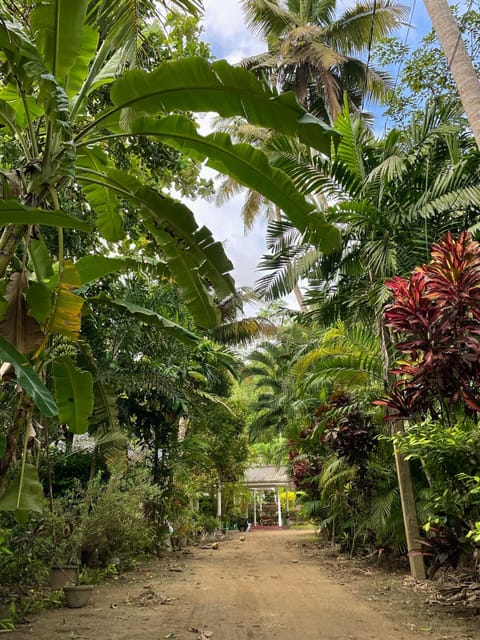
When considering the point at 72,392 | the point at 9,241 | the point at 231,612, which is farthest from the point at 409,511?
the point at 9,241

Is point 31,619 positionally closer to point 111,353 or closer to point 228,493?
point 111,353

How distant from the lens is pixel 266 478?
32469 mm

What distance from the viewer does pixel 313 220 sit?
4141mm

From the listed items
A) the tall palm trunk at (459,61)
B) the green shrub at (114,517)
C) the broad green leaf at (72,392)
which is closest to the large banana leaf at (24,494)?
the broad green leaf at (72,392)

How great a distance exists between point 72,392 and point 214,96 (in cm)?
291

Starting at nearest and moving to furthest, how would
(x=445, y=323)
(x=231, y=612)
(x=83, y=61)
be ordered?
(x=83, y=61) < (x=445, y=323) < (x=231, y=612)

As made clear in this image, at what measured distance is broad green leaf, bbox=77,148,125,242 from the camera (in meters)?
4.56

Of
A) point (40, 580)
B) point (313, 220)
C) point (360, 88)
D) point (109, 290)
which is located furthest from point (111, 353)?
point (360, 88)

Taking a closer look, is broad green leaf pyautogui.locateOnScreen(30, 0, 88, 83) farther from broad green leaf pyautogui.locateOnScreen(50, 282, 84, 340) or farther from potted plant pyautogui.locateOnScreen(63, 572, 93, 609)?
potted plant pyautogui.locateOnScreen(63, 572, 93, 609)

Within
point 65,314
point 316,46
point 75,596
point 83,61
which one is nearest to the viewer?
point 65,314

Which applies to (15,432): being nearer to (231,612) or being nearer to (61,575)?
(231,612)

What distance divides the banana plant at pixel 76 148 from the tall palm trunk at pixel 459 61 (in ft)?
9.76

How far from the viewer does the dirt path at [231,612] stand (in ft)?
15.0

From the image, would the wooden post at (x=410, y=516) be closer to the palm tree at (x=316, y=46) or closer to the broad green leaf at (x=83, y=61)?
the broad green leaf at (x=83, y=61)
